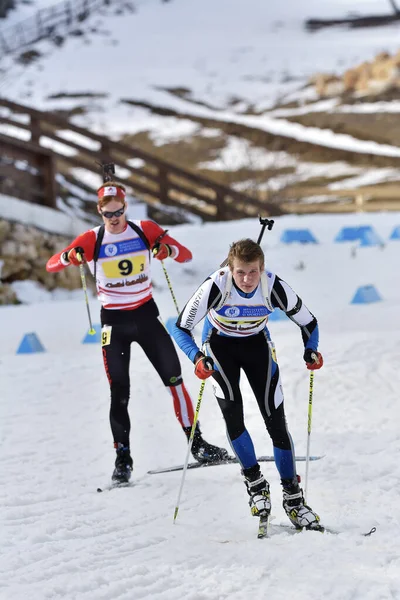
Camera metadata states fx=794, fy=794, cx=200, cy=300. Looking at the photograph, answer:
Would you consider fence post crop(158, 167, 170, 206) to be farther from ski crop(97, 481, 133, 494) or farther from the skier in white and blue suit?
the skier in white and blue suit

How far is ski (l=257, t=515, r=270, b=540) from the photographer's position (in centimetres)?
409

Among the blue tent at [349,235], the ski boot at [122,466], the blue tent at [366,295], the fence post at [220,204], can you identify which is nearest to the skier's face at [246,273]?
the ski boot at [122,466]

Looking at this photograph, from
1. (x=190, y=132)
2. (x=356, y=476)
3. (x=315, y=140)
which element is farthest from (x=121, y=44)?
(x=356, y=476)

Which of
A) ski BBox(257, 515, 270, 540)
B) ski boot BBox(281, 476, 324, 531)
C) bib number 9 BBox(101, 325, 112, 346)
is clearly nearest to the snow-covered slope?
bib number 9 BBox(101, 325, 112, 346)

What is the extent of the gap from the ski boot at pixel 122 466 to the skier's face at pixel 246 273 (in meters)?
1.70

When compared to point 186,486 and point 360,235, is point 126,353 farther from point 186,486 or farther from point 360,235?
point 360,235

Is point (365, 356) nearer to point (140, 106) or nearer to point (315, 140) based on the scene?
point (315, 140)

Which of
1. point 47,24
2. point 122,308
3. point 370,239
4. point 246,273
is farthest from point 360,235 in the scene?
point 47,24

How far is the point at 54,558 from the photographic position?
374cm

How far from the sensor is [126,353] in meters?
5.42

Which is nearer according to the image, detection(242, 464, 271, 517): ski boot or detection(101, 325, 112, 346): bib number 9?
detection(242, 464, 271, 517): ski boot

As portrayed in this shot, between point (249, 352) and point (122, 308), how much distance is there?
1.31m

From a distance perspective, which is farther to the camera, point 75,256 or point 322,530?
point 75,256

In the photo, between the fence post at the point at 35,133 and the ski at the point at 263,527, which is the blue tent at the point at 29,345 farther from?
the fence post at the point at 35,133
